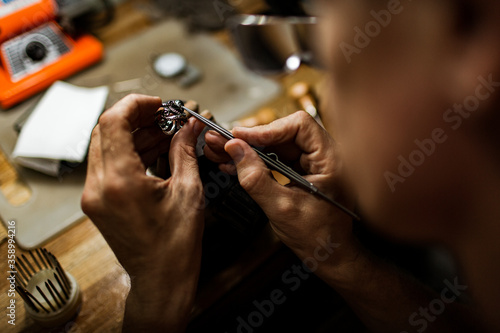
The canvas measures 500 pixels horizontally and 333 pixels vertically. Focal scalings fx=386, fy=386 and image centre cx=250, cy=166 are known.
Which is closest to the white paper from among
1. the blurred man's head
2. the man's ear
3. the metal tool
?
the metal tool

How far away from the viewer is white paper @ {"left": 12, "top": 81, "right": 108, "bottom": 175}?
1006mm

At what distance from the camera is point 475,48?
0.47m

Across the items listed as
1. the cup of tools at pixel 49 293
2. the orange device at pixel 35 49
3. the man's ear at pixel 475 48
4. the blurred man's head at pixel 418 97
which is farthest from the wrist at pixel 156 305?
the orange device at pixel 35 49

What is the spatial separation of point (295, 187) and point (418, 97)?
31cm

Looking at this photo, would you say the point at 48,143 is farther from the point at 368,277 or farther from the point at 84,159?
the point at 368,277

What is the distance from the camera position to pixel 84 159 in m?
1.03

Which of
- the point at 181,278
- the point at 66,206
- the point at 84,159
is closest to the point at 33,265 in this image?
the point at 66,206

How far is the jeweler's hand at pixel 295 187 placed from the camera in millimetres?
721

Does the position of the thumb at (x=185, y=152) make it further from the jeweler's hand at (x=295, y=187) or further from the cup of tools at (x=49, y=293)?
the cup of tools at (x=49, y=293)

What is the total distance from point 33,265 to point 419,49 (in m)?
0.89

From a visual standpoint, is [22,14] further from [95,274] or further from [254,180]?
[254,180]

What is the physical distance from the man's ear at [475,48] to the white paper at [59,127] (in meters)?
0.88

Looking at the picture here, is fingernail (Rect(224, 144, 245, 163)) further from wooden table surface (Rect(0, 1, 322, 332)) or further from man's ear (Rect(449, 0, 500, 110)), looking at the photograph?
man's ear (Rect(449, 0, 500, 110))

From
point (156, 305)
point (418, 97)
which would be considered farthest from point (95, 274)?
point (418, 97)
